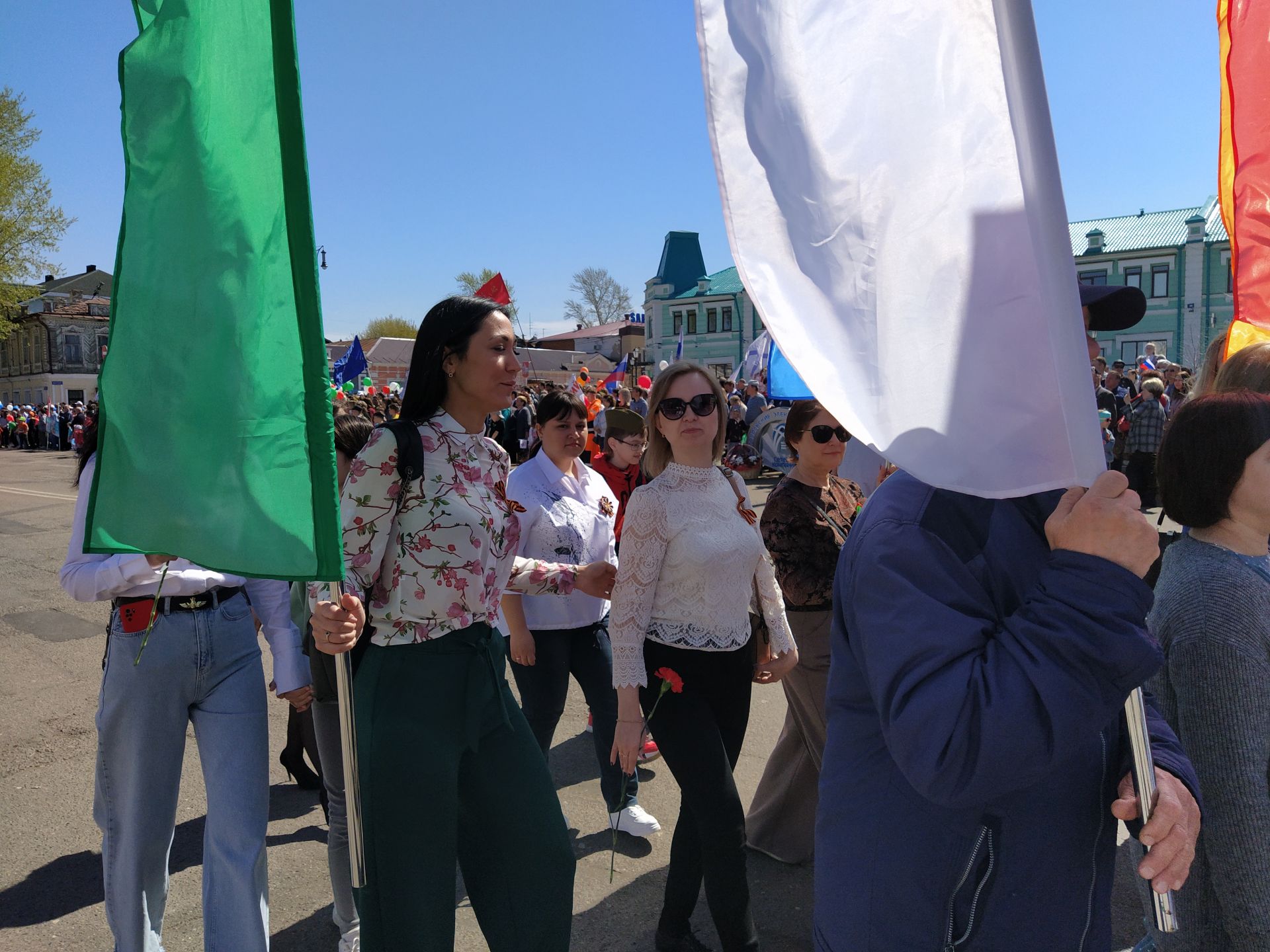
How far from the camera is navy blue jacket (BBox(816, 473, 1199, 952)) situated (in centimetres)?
121

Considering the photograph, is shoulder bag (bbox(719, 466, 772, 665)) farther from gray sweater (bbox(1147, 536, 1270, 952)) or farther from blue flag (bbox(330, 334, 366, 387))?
blue flag (bbox(330, 334, 366, 387))

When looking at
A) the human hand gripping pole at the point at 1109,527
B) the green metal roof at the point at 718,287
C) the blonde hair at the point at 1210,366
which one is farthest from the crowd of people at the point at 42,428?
the human hand gripping pole at the point at 1109,527

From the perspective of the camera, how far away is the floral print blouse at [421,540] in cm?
238

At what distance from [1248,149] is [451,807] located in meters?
3.58

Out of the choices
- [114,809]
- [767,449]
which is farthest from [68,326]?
[114,809]

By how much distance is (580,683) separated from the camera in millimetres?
4145

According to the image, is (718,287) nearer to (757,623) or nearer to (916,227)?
(757,623)

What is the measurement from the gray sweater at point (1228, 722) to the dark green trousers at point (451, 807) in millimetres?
1503

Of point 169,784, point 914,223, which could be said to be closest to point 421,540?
point 169,784

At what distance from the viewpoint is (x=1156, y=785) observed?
4.58 feet

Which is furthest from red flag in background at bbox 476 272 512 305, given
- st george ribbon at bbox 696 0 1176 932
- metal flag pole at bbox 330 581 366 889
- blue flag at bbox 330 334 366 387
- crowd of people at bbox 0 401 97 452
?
crowd of people at bbox 0 401 97 452

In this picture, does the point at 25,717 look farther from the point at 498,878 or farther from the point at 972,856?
the point at 972,856

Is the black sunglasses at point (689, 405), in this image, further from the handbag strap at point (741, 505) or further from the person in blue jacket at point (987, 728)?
the person in blue jacket at point (987, 728)

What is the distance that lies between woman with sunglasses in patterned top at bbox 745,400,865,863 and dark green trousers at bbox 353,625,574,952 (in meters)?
1.42
